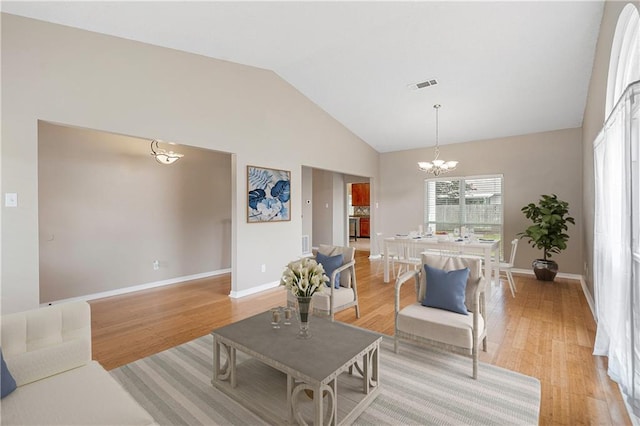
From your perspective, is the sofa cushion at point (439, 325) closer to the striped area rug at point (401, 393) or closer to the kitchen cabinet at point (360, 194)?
the striped area rug at point (401, 393)

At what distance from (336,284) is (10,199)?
125 inches

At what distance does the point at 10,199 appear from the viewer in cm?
264

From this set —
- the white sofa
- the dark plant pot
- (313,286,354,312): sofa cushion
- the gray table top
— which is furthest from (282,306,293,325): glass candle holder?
the dark plant pot

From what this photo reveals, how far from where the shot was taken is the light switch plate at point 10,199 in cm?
262

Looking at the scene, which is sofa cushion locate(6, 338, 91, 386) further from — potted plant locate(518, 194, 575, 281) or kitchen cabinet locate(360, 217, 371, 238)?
kitchen cabinet locate(360, 217, 371, 238)

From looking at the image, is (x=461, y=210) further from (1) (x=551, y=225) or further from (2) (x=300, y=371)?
(2) (x=300, y=371)

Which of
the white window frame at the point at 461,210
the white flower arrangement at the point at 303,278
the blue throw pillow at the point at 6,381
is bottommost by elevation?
the blue throw pillow at the point at 6,381

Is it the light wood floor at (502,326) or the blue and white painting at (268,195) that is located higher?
the blue and white painting at (268,195)

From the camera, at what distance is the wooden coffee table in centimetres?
177

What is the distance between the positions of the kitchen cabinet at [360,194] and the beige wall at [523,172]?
4.47m

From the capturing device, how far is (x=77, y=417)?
1.35 m

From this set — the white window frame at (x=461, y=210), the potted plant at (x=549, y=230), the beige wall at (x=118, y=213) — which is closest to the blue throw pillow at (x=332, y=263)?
the beige wall at (x=118, y=213)

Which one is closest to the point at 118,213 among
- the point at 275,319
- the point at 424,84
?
the point at 275,319

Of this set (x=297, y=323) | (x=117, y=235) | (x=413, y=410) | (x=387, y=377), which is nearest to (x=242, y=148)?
(x=117, y=235)
